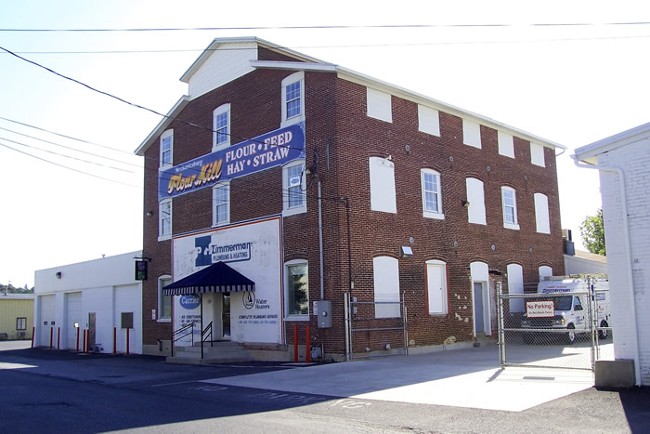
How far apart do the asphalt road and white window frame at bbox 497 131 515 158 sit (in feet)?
56.6

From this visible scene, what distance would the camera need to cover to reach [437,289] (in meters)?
23.1

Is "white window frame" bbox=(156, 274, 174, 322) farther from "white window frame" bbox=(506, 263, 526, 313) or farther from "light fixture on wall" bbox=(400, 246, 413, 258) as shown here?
"white window frame" bbox=(506, 263, 526, 313)

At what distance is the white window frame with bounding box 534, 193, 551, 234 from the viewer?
29547 millimetres

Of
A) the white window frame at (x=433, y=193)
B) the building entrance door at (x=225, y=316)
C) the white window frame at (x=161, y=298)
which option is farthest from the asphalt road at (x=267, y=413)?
the white window frame at (x=161, y=298)

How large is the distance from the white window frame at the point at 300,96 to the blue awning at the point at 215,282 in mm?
5669

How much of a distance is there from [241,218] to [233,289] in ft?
9.72

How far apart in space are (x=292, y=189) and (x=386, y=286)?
180 inches

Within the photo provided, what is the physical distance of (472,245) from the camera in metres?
25.0

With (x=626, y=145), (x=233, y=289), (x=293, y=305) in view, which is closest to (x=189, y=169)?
(x=233, y=289)

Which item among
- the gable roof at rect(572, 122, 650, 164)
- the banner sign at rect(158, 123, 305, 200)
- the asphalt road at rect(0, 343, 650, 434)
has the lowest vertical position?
the asphalt road at rect(0, 343, 650, 434)

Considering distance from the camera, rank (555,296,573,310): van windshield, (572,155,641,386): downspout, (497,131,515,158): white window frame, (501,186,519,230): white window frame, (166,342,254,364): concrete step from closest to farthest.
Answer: (572,155,641,386): downspout → (166,342,254,364): concrete step → (555,296,573,310): van windshield → (501,186,519,230): white window frame → (497,131,515,158): white window frame

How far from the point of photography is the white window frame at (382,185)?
2117 centimetres

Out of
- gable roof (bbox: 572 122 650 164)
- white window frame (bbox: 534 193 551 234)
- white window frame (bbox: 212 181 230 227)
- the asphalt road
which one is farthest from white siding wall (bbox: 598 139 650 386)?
white window frame (bbox: 534 193 551 234)

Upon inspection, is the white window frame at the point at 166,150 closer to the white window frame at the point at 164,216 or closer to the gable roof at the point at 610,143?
the white window frame at the point at 164,216
